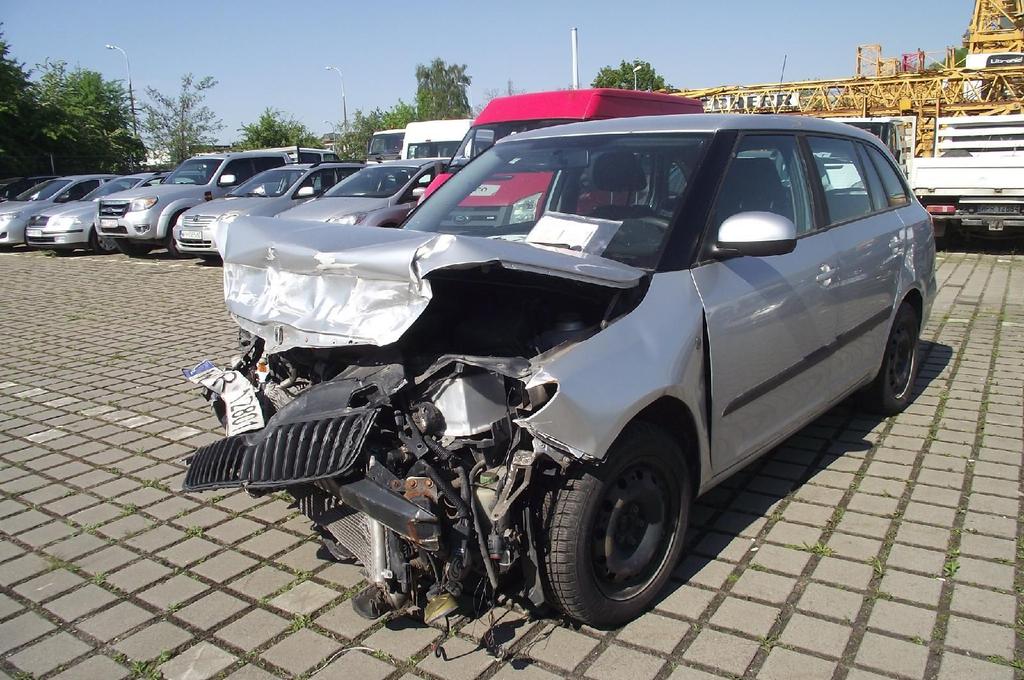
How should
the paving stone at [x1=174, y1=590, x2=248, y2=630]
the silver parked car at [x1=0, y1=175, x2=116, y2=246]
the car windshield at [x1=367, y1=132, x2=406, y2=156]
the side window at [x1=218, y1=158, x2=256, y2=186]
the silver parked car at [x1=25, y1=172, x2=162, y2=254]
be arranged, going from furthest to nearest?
the car windshield at [x1=367, y1=132, x2=406, y2=156] → the silver parked car at [x1=0, y1=175, x2=116, y2=246] → the silver parked car at [x1=25, y1=172, x2=162, y2=254] → the side window at [x1=218, y1=158, x2=256, y2=186] → the paving stone at [x1=174, y1=590, x2=248, y2=630]

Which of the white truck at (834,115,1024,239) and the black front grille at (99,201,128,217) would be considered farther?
the black front grille at (99,201,128,217)

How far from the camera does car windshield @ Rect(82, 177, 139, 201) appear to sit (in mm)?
19422

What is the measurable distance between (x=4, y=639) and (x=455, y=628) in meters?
1.72

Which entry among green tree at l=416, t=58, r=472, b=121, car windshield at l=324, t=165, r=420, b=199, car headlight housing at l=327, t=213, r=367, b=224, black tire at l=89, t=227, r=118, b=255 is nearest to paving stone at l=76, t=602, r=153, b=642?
car headlight housing at l=327, t=213, r=367, b=224

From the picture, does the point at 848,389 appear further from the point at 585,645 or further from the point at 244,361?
the point at 244,361

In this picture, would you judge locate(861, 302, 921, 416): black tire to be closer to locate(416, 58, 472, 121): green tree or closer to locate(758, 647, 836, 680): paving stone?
locate(758, 647, 836, 680): paving stone

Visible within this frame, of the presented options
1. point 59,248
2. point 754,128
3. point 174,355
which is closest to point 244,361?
point 754,128

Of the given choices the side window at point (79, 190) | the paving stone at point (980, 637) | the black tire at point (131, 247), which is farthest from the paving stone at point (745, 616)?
the side window at point (79, 190)

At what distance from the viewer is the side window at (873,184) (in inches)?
196

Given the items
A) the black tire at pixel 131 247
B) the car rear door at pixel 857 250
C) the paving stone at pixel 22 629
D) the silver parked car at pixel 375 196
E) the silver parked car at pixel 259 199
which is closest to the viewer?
the paving stone at pixel 22 629

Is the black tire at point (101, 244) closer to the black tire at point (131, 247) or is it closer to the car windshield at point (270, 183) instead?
the black tire at point (131, 247)

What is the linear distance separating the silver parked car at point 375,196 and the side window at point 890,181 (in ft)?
23.5

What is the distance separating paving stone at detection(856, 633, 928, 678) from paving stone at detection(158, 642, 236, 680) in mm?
2247

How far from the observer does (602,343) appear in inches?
115
